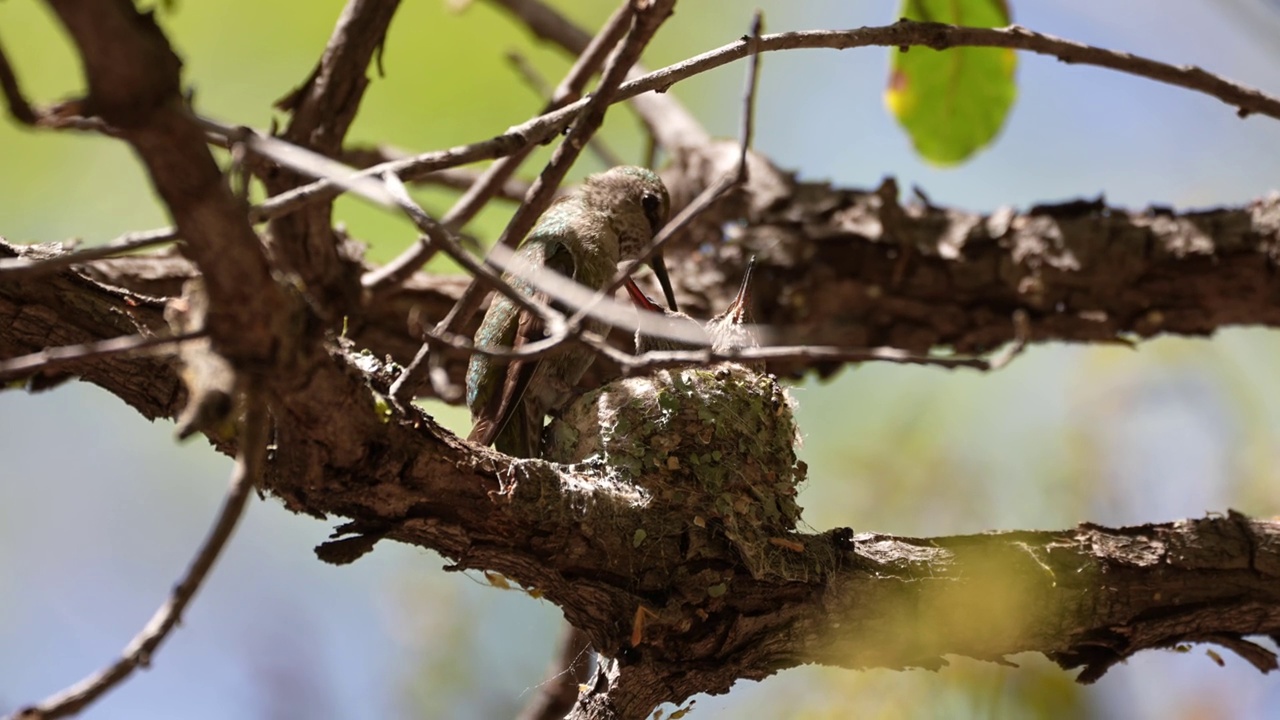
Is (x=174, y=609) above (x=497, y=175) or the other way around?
the other way around

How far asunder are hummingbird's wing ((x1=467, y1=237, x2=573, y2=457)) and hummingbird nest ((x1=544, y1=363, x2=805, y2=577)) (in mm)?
186

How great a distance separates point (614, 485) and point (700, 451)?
37 centimetres

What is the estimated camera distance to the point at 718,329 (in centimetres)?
419

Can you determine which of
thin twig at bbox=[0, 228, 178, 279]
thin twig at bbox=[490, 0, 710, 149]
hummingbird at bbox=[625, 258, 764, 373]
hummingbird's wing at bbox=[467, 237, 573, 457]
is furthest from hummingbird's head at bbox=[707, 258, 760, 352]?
thin twig at bbox=[0, 228, 178, 279]

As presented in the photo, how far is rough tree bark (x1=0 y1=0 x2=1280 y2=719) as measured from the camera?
66.1 inches

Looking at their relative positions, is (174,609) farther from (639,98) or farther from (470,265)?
(639,98)

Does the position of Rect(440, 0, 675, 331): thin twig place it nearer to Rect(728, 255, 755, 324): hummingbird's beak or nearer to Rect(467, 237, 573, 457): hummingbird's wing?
Rect(467, 237, 573, 457): hummingbird's wing

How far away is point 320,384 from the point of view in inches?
82.0

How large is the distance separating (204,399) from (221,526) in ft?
0.62

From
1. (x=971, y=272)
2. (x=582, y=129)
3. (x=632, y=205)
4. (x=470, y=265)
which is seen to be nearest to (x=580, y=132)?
(x=582, y=129)

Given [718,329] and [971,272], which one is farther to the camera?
[971,272]

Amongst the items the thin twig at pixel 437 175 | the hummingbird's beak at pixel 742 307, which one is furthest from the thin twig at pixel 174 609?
the thin twig at pixel 437 175

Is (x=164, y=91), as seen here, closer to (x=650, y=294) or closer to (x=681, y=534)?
(x=681, y=534)

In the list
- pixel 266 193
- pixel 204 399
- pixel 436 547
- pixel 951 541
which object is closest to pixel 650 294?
pixel 266 193
